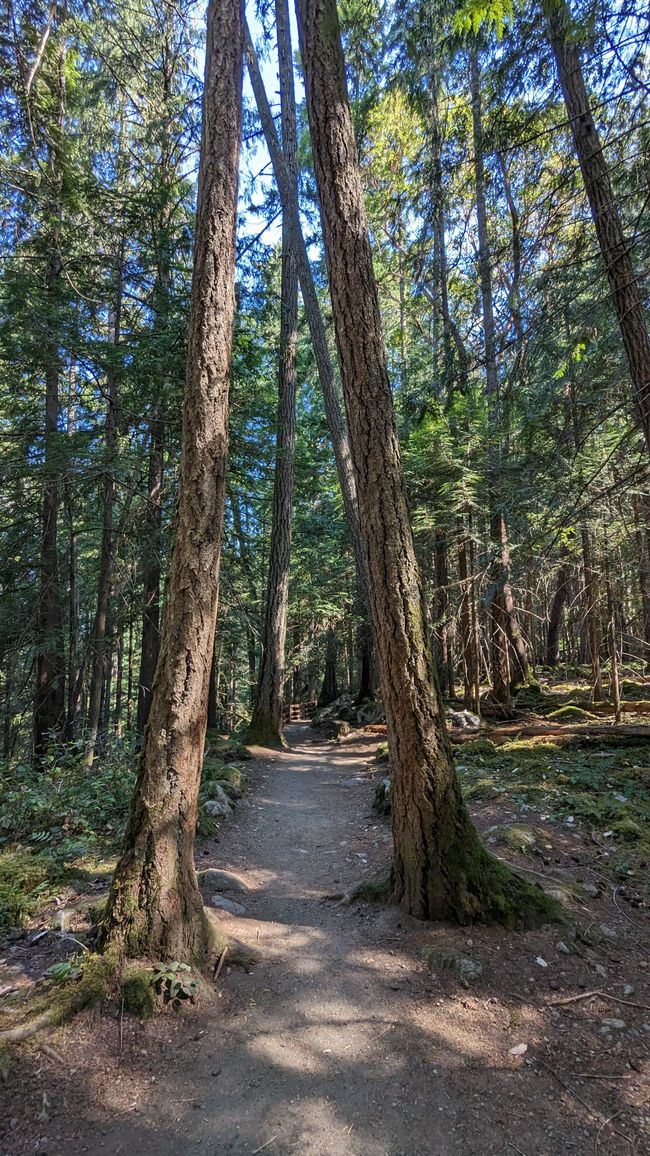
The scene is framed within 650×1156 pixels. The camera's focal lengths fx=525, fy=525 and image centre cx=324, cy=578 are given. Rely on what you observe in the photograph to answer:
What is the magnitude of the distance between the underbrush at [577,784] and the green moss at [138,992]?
145 inches

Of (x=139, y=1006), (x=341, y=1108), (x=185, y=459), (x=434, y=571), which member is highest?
(x=434, y=571)

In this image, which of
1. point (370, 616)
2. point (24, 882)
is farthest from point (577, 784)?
point (24, 882)

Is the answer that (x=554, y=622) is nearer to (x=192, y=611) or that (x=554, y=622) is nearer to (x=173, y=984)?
(x=192, y=611)

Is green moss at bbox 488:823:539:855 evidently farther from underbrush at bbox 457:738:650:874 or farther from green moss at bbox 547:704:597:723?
green moss at bbox 547:704:597:723

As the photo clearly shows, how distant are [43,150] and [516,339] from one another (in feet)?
25.3

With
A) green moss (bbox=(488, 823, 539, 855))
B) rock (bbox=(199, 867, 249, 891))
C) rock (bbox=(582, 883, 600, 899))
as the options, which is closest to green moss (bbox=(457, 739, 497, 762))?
green moss (bbox=(488, 823, 539, 855))

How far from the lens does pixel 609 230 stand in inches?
225

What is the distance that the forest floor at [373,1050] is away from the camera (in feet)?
7.04

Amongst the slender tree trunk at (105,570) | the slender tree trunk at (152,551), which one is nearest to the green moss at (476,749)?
the slender tree trunk at (152,551)

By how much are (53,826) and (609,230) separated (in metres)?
8.57

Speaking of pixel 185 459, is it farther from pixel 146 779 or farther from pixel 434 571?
pixel 434 571

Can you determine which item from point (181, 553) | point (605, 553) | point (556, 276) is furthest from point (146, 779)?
point (605, 553)

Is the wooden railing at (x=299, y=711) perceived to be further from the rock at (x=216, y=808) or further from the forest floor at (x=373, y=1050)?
the forest floor at (x=373, y=1050)

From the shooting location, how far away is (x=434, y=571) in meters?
14.4
